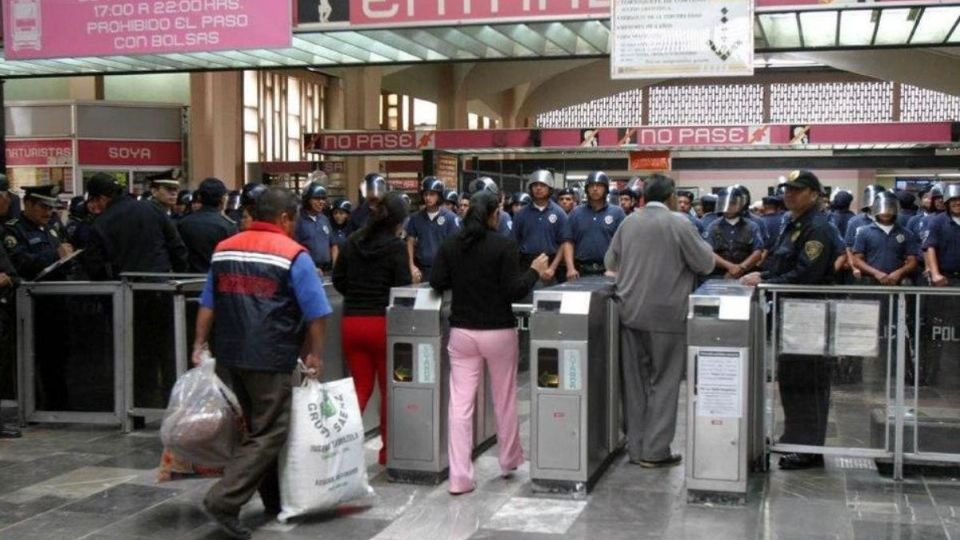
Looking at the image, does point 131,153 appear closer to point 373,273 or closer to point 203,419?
point 373,273

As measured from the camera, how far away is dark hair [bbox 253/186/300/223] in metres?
5.41

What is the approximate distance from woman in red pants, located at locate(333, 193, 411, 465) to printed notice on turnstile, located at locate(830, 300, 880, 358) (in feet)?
8.50

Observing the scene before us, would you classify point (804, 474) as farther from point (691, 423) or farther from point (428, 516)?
point (428, 516)

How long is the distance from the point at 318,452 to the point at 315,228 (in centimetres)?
581

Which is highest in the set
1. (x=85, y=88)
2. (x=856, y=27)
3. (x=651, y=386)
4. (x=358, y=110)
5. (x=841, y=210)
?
(x=358, y=110)

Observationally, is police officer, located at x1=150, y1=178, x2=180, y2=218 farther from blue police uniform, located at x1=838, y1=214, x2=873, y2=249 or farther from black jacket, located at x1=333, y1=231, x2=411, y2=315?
blue police uniform, located at x1=838, y1=214, x2=873, y2=249

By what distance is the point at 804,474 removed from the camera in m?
6.57

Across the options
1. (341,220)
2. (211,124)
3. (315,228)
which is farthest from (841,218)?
(211,124)

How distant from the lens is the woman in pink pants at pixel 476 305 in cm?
604

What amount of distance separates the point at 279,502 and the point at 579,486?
167 cm

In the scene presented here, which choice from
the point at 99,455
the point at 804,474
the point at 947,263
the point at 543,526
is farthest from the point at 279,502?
the point at 947,263

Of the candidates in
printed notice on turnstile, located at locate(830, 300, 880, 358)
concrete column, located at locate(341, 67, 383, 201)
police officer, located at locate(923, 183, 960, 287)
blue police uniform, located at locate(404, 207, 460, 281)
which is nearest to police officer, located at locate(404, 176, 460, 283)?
blue police uniform, located at locate(404, 207, 460, 281)

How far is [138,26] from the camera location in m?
9.01

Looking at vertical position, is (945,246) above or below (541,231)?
below
